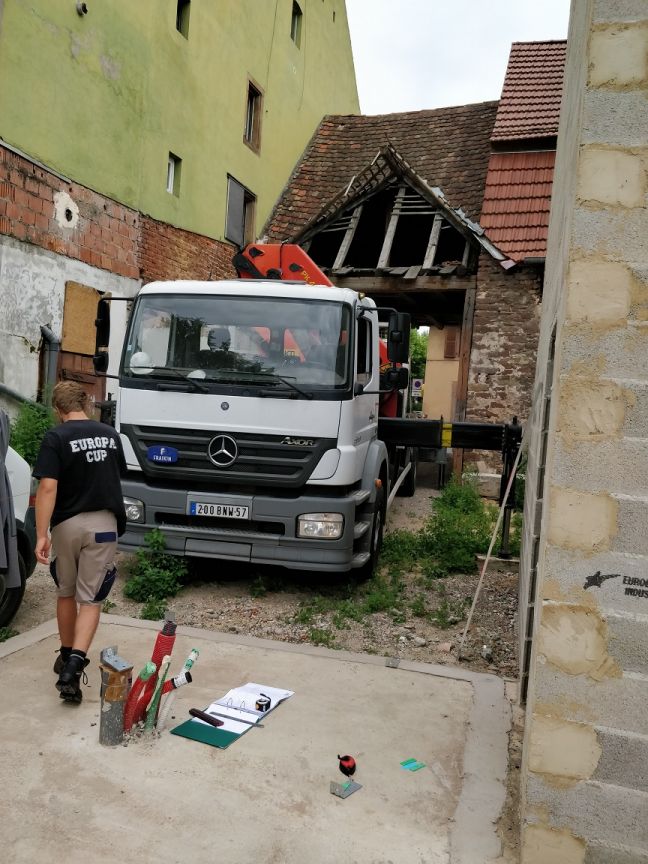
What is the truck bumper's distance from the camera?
20.3 ft

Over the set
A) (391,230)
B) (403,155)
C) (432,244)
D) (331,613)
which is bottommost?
(331,613)

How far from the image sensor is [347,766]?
140 inches

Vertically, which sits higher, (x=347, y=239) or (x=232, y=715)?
(x=347, y=239)

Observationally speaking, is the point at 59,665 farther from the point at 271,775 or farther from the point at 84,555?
the point at 271,775

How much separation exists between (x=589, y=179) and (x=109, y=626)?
4.44 meters

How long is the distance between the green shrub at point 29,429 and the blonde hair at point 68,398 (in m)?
6.36

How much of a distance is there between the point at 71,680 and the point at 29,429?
24.0 ft

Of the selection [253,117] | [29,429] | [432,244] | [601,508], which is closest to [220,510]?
[601,508]

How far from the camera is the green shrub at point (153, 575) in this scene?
249 inches

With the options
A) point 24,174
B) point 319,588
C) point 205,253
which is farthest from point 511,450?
point 205,253

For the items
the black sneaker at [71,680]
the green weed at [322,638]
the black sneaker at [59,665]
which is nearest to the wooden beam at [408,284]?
the green weed at [322,638]

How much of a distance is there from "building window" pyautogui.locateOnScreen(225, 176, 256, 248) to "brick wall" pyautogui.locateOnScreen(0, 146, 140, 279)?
11.4ft

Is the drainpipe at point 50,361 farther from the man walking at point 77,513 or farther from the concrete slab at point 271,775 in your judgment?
the man walking at point 77,513

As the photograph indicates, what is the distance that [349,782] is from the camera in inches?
138
